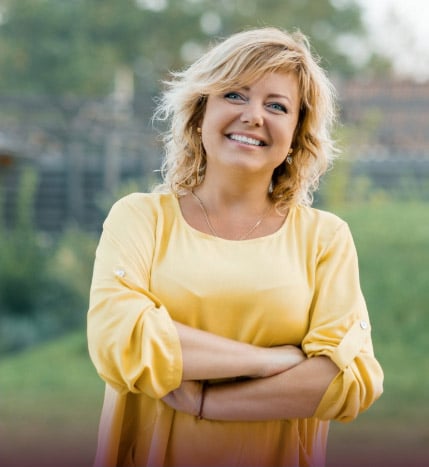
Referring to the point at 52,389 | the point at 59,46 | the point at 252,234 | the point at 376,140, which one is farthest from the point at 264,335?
the point at 59,46

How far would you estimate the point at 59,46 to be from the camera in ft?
41.3

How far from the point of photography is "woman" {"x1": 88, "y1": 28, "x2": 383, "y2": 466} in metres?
1.64

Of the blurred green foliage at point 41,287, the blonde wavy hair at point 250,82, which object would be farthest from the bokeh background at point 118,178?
the blonde wavy hair at point 250,82

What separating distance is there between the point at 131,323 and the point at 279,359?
28cm

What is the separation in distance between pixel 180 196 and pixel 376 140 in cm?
695

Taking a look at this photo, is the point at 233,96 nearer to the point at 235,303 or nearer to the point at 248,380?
the point at 235,303

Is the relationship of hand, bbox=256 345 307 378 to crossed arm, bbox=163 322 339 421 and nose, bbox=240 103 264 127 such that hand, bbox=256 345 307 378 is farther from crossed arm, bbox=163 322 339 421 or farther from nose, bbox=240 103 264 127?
nose, bbox=240 103 264 127

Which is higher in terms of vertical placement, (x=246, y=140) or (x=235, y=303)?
(x=246, y=140)

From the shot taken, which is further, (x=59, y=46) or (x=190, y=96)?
(x=59, y=46)

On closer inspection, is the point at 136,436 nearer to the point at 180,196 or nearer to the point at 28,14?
the point at 180,196

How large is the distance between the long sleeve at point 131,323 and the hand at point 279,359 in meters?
0.16

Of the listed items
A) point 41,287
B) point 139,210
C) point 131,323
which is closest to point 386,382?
point 41,287

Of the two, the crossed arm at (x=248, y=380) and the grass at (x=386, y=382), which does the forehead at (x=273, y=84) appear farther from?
the grass at (x=386, y=382)

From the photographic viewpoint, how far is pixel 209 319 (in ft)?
5.50
